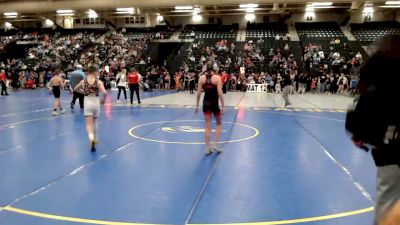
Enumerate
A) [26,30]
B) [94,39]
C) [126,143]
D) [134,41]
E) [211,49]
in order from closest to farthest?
[126,143], [211,49], [134,41], [94,39], [26,30]

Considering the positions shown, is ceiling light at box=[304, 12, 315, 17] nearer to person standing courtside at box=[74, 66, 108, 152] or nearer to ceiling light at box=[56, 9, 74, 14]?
ceiling light at box=[56, 9, 74, 14]

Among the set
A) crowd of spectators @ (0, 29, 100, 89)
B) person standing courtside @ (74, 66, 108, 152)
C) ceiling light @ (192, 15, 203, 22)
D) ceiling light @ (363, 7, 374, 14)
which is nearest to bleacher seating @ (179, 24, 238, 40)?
ceiling light @ (192, 15, 203, 22)

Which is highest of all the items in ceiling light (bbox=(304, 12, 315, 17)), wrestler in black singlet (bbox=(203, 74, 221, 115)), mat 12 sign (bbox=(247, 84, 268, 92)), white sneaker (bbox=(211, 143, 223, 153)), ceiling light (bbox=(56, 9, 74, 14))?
ceiling light (bbox=(304, 12, 315, 17))

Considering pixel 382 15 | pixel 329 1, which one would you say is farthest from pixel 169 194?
pixel 382 15

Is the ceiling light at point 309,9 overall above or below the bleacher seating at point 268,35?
above

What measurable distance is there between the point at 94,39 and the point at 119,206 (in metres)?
36.7

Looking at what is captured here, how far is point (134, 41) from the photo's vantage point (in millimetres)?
35344

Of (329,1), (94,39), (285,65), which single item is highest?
(329,1)

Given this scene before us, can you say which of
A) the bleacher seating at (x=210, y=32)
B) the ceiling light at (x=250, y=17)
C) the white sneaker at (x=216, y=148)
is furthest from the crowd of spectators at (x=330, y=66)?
the white sneaker at (x=216, y=148)

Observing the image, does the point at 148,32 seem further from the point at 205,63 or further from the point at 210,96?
the point at 210,96

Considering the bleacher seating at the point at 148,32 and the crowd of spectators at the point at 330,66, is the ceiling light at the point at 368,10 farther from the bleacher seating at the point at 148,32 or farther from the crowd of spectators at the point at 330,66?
the bleacher seating at the point at 148,32

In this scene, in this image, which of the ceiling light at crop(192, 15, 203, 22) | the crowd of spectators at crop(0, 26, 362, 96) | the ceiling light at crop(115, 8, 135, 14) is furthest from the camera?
the ceiling light at crop(192, 15, 203, 22)

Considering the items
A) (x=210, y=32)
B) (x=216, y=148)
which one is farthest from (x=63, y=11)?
(x=216, y=148)

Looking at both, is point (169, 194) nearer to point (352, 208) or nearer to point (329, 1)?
point (352, 208)
